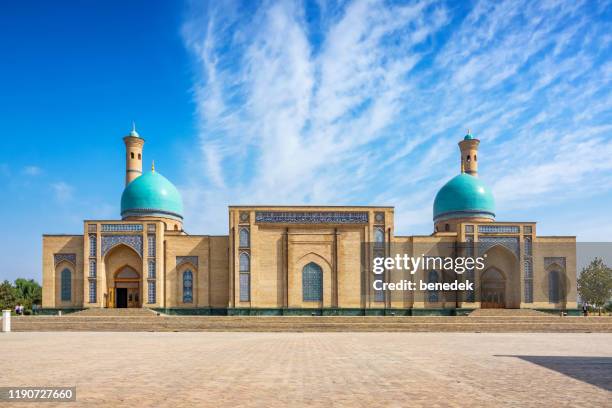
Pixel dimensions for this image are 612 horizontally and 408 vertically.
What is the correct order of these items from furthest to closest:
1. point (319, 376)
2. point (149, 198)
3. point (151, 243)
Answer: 1. point (149, 198)
2. point (151, 243)
3. point (319, 376)

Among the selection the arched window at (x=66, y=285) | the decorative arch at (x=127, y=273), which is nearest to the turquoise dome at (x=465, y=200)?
the decorative arch at (x=127, y=273)

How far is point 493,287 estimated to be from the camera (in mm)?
29375

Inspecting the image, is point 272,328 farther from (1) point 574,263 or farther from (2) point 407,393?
(1) point 574,263

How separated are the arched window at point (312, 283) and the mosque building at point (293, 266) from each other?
0.05 metres

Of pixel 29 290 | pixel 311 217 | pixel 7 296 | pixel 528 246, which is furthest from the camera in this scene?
pixel 29 290

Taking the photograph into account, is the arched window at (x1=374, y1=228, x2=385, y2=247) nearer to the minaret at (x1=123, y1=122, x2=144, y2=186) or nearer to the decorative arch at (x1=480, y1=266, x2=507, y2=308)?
the decorative arch at (x1=480, y1=266, x2=507, y2=308)

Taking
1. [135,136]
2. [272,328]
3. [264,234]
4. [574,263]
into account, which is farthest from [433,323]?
[135,136]

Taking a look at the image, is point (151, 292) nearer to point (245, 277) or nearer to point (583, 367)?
point (245, 277)

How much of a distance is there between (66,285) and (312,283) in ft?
41.8

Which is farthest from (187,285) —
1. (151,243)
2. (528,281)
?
(528,281)

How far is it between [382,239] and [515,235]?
719cm

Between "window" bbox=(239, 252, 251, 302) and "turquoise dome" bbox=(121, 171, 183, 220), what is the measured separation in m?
6.28

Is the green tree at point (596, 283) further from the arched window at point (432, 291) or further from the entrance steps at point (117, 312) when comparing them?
the entrance steps at point (117, 312)

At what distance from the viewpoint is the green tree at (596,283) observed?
37.1m
